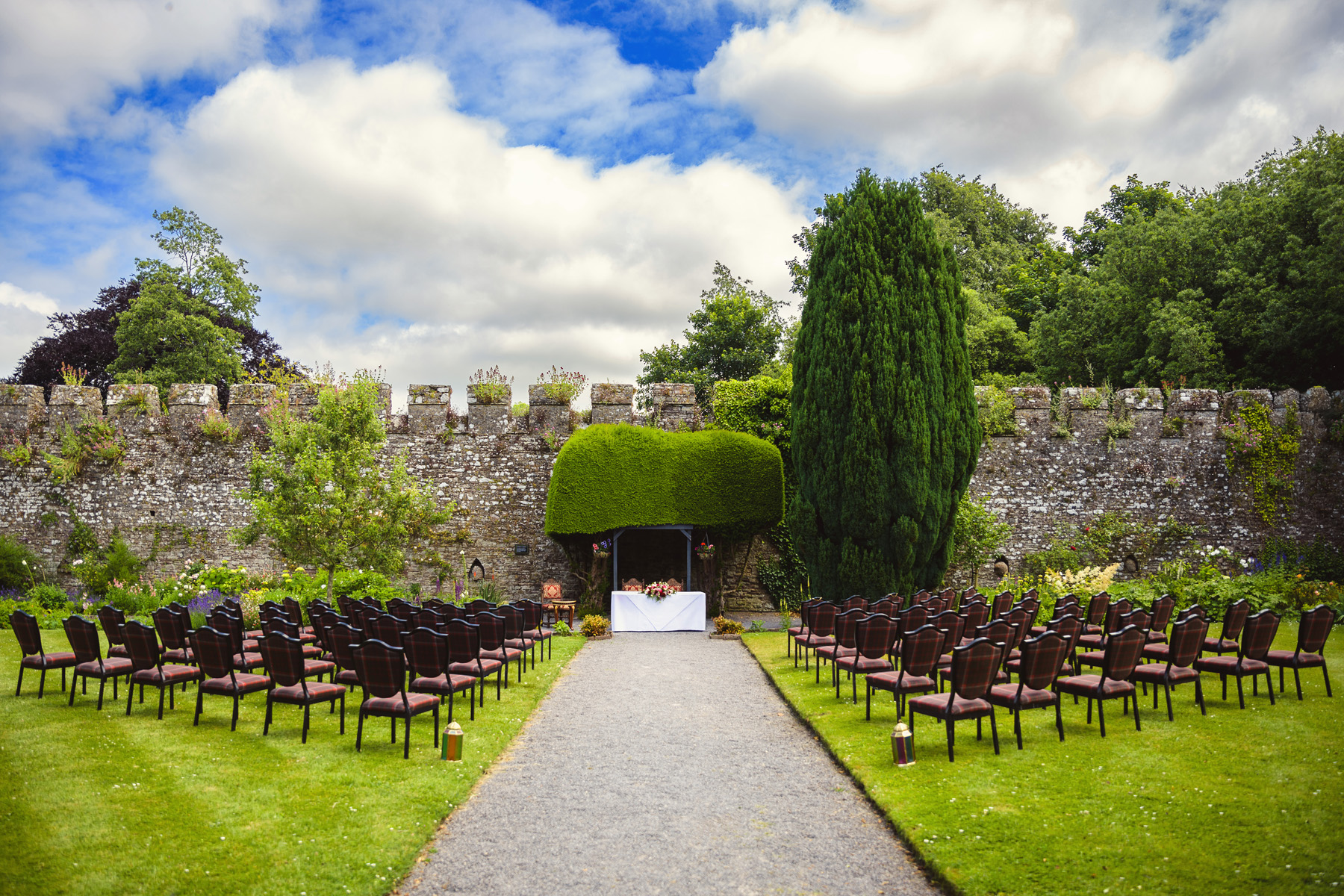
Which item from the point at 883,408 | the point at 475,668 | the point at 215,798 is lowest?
the point at 215,798

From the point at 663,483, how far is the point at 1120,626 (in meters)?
8.15

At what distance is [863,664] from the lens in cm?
791

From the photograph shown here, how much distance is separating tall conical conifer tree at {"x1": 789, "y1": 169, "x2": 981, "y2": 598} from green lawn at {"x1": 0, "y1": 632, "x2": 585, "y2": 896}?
704 centimetres

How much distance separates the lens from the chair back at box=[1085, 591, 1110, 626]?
31.9 feet

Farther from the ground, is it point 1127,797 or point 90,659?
point 90,659

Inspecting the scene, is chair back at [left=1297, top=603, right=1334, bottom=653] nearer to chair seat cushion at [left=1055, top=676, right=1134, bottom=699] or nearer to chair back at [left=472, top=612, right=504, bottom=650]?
chair seat cushion at [left=1055, top=676, right=1134, bottom=699]

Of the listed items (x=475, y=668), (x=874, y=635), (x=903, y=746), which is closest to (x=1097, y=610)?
(x=874, y=635)

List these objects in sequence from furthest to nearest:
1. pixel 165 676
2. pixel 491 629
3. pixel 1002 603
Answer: pixel 1002 603, pixel 491 629, pixel 165 676

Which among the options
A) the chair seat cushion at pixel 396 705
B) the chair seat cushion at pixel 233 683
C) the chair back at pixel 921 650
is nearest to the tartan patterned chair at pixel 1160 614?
the chair back at pixel 921 650

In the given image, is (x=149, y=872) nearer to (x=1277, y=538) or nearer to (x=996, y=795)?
(x=996, y=795)

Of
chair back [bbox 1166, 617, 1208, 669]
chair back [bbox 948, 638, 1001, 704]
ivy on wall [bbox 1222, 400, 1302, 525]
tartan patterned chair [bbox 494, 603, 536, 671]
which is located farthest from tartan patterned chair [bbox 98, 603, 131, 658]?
ivy on wall [bbox 1222, 400, 1302, 525]

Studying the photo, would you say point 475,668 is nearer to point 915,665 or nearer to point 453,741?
point 453,741

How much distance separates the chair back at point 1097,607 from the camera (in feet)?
31.9

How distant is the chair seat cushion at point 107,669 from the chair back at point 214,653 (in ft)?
3.28
